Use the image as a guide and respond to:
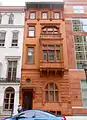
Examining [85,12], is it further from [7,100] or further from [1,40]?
[7,100]

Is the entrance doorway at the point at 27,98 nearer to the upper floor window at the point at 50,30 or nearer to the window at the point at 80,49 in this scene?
the window at the point at 80,49

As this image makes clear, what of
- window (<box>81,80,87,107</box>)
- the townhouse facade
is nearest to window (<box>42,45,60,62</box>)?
the townhouse facade

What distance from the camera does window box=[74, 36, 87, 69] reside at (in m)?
23.6

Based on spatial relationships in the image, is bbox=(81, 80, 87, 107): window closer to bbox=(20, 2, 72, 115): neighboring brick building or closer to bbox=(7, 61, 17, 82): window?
bbox=(20, 2, 72, 115): neighboring brick building

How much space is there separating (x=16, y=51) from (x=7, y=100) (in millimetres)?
6526

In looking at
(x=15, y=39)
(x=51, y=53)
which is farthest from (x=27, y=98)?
(x=15, y=39)

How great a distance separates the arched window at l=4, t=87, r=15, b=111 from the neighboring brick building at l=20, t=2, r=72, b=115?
1.23m

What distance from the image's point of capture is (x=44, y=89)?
845 inches

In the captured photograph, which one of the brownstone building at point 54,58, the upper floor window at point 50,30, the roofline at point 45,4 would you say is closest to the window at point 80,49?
the brownstone building at point 54,58

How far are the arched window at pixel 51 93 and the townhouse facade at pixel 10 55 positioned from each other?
349 cm

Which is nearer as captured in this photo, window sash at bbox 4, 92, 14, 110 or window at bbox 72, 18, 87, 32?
window sash at bbox 4, 92, 14, 110

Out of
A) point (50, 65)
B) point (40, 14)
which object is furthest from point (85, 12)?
point (50, 65)

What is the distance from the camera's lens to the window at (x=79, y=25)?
26.0 m

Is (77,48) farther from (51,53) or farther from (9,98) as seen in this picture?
(9,98)
